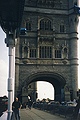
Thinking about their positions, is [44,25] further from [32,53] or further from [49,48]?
[32,53]

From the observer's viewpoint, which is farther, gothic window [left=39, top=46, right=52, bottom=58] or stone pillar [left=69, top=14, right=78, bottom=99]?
gothic window [left=39, top=46, right=52, bottom=58]

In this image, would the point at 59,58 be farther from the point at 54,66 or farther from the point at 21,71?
the point at 21,71

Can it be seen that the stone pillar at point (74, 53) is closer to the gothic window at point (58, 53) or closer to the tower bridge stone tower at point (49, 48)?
the tower bridge stone tower at point (49, 48)

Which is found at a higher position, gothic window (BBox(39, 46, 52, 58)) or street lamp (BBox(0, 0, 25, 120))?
gothic window (BBox(39, 46, 52, 58))

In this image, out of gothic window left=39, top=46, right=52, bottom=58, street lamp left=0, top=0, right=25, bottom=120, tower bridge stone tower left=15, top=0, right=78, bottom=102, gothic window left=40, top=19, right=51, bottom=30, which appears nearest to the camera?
street lamp left=0, top=0, right=25, bottom=120

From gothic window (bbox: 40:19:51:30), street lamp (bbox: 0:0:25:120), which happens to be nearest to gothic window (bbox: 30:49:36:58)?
gothic window (bbox: 40:19:51:30)

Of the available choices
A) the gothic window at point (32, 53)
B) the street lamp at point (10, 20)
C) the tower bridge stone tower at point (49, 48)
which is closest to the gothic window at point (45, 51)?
the tower bridge stone tower at point (49, 48)

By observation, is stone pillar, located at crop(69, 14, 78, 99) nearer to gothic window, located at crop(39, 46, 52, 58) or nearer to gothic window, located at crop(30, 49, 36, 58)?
gothic window, located at crop(39, 46, 52, 58)

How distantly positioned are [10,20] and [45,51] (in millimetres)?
37695

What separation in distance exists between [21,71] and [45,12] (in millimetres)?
13657

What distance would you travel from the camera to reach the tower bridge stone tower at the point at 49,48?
175 ft

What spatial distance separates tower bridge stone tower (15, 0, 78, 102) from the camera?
175ft

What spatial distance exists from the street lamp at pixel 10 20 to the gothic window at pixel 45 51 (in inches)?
1415

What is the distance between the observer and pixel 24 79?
Answer: 174 feet
